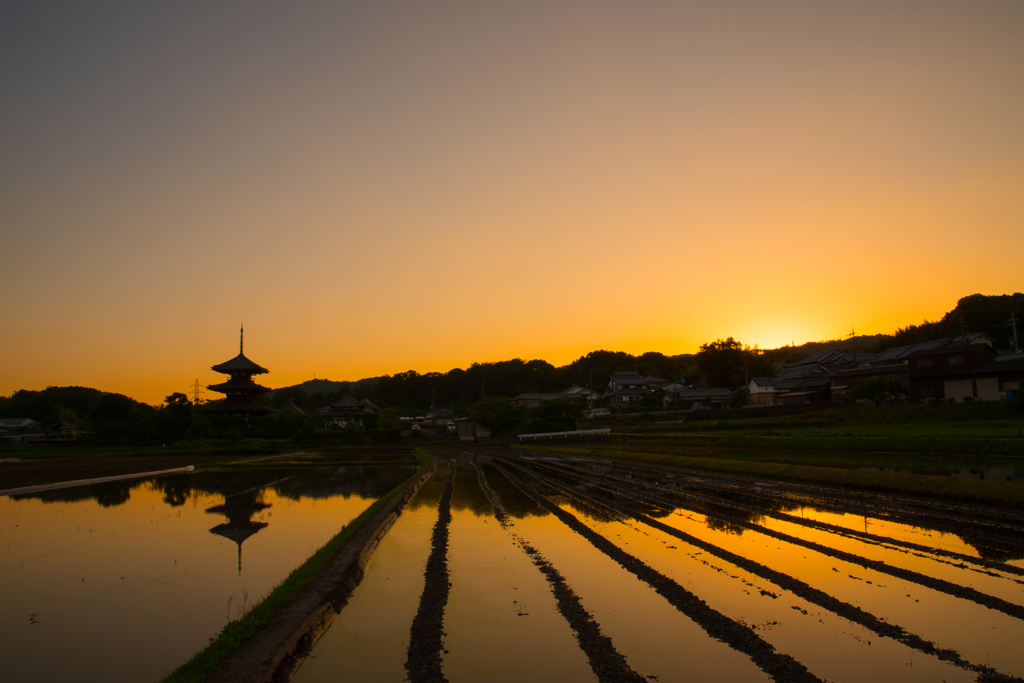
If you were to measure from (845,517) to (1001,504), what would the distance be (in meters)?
3.89

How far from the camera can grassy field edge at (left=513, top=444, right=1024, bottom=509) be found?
Answer: 14633 millimetres

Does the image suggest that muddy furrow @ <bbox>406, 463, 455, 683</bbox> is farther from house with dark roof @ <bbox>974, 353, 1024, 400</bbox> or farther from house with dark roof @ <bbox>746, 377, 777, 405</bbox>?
house with dark roof @ <bbox>746, 377, 777, 405</bbox>

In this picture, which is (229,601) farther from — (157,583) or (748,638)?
(748,638)

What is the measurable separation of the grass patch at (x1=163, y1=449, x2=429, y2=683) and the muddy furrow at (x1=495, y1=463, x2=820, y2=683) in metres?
5.48

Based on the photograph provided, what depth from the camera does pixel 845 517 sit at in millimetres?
14070

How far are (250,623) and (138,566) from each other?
583cm

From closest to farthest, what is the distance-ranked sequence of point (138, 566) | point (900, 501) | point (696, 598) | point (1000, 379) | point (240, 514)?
point (696, 598), point (138, 566), point (900, 501), point (240, 514), point (1000, 379)

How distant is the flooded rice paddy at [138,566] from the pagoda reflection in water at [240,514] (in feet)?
0.14

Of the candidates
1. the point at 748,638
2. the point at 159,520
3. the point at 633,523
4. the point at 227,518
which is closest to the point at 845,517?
the point at 633,523

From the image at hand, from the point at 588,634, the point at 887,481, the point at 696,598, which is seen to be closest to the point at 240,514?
the point at 588,634

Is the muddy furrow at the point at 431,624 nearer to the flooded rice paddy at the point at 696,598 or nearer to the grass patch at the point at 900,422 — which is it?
the flooded rice paddy at the point at 696,598

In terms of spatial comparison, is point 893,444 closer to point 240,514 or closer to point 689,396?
point 240,514

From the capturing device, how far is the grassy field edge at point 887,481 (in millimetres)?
14633

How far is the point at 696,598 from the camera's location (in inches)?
334
